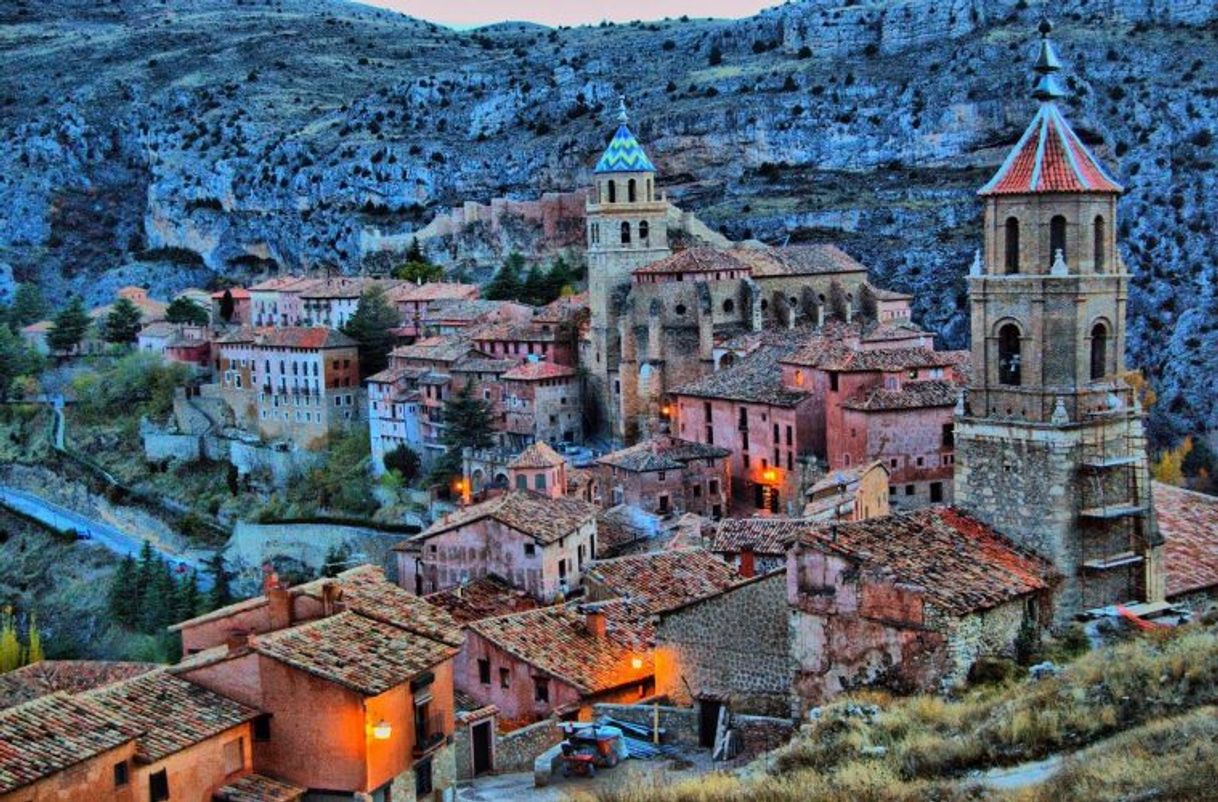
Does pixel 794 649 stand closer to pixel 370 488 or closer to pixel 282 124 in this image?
pixel 370 488

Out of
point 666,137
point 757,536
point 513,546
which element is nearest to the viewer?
point 757,536

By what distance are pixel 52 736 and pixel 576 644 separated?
1120 centimetres

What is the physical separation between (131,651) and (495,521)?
1613 cm

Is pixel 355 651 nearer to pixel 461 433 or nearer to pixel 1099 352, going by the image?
pixel 1099 352


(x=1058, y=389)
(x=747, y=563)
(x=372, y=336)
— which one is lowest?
(x=747, y=563)

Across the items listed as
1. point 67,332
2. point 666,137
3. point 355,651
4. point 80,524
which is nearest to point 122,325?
point 67,332

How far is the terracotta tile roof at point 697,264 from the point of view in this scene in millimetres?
53375

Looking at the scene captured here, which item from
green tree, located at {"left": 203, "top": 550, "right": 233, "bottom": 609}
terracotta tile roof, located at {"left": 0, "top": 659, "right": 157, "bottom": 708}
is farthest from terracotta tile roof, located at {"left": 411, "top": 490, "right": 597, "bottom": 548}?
green tree, located at {"left": 203, "top": 550, "right": 233, "bottom": 609}

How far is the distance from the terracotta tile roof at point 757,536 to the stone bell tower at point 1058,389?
8.81 m

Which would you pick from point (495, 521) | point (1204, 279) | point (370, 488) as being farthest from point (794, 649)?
point (1204, 279)

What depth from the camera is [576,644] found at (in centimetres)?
2700

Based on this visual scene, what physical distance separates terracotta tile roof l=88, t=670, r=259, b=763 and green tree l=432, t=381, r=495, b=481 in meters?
33.9

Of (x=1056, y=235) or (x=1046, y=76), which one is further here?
(x=1046, y=76)

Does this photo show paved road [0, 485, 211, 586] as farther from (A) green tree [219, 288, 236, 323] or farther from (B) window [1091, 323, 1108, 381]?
(B) window [1091, 323, 1108, 381]
